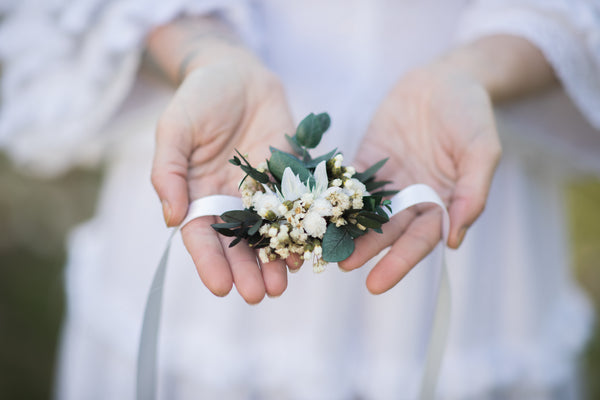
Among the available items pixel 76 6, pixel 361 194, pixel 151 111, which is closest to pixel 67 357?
pixel 151 111

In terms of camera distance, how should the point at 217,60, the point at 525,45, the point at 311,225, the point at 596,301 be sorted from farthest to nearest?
the point at 596,301, the point at 525,45, the point at 217,60, the point at 311,225

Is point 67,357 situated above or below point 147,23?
below

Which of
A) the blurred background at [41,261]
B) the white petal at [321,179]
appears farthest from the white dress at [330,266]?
the blurred background at [41,261]

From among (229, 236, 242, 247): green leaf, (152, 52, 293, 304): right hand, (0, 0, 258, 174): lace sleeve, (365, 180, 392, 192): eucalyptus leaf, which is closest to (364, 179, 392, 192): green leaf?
(365, 180, 392, 192): eucalyptus leaf

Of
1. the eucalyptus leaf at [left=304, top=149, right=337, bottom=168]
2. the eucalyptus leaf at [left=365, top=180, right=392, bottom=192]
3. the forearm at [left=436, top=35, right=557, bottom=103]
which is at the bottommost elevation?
the eucalyptus leaf at [left=365, top=180, right=392, bottom=192]

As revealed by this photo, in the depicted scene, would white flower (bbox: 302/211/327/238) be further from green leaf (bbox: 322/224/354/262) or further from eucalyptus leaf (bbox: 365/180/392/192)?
eucalyptus leaf (bbox: 365/180/392/192)

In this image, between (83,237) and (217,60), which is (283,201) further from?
(83,237)

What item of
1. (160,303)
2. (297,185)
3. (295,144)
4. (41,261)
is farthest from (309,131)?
(41,261)
